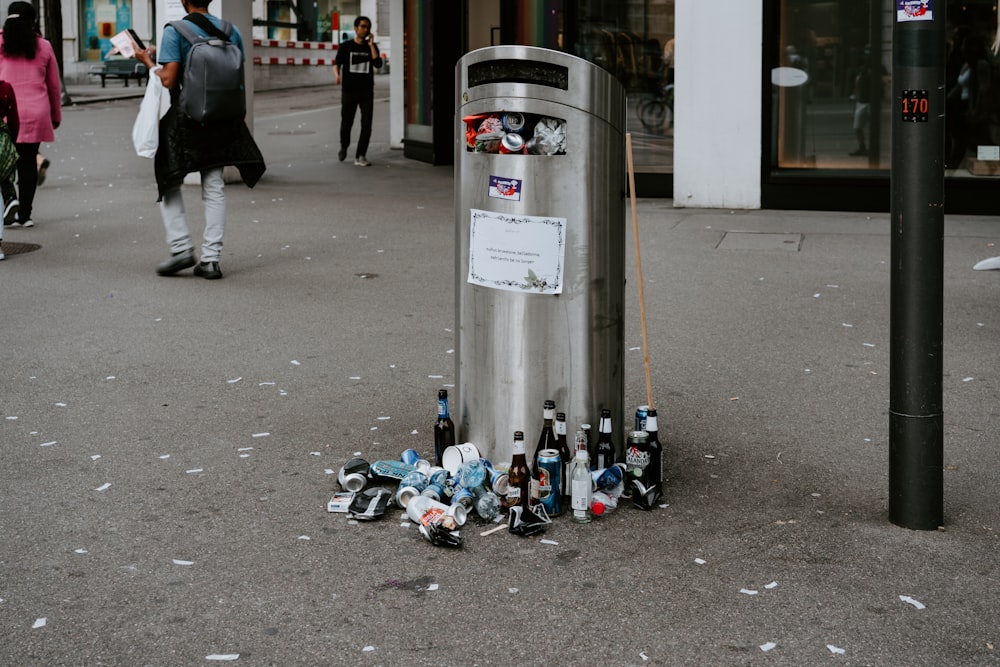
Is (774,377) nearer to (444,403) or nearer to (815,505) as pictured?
(815,505)

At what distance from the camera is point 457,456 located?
16.2 ft

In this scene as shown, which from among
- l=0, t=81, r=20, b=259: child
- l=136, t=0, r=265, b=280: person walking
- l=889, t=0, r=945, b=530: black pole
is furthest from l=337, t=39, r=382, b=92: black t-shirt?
l=889, t=0, r=945, b=530: black pole

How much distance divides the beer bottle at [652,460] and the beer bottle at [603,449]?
6.3 inches

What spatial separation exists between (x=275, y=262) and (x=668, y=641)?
7.06 metres

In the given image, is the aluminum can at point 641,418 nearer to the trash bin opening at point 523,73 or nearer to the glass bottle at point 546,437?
the glass bottle at point 546,437

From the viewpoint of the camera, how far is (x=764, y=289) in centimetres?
909

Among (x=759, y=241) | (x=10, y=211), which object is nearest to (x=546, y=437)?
(x=759, y=241)

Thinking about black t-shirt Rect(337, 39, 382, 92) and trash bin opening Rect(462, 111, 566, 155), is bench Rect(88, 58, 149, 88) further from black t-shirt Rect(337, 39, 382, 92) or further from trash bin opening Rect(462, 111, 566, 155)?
trash bin opening Rect(462, 111, 566, 155)

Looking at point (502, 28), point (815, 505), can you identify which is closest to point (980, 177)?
point (502, 28)

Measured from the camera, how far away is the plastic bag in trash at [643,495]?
4766 mm

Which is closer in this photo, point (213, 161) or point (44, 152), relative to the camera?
point (213, 161)

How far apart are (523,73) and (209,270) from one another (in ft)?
17.3

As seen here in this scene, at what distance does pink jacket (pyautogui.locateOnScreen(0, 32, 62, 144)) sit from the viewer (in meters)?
11.6

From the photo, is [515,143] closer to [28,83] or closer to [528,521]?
[528,521]
